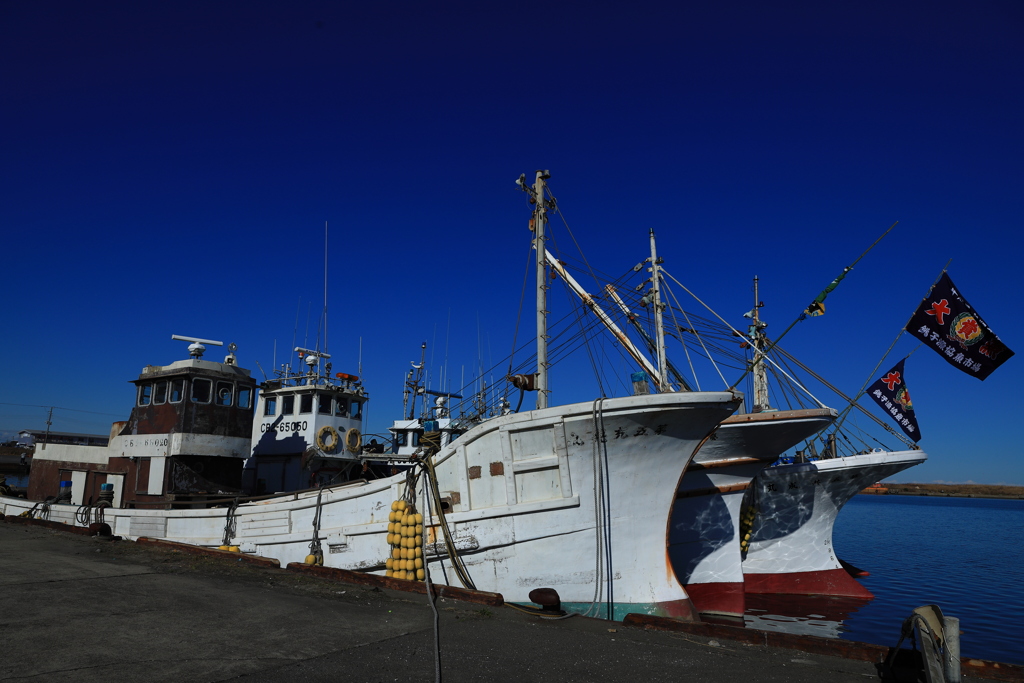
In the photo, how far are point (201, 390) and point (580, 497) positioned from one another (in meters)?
10.4

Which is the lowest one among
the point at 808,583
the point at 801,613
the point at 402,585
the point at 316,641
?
the point at 801,613

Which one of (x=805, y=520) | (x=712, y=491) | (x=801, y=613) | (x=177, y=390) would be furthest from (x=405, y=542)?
(x=805, y=520)

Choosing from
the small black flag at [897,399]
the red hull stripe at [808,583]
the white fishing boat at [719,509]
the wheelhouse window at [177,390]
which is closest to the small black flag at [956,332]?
the white fishing boat at [719,509]

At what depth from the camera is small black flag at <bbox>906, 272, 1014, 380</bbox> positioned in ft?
41.4

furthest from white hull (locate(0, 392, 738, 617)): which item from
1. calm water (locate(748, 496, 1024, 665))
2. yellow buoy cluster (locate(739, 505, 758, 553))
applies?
yellow buoy cluster (locate(739, 505, 758, 553))

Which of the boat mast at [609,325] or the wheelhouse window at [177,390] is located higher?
the boat mast at [609,325]

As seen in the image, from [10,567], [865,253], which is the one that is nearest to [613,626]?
[10,567]

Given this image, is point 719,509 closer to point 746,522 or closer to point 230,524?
point 746,522

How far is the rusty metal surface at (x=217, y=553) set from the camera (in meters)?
10.6

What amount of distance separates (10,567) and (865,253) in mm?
17308

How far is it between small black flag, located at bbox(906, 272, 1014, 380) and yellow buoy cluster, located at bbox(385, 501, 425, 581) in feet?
38.5

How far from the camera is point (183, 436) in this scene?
14438mm

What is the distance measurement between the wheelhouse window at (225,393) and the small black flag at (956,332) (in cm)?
1651

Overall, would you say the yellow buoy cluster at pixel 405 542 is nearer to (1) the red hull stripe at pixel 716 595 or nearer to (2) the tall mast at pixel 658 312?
(1) the red hull stripe at pixel 716 595
